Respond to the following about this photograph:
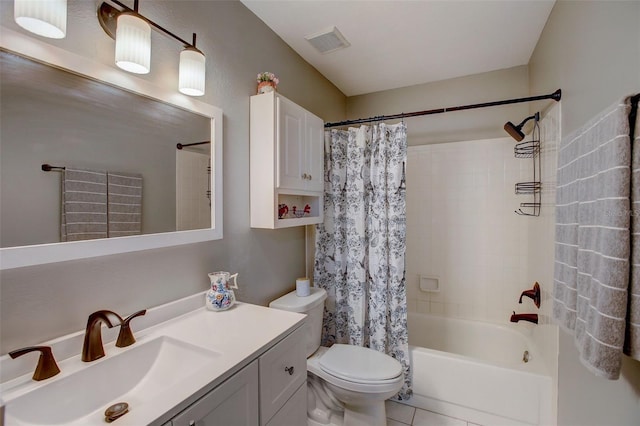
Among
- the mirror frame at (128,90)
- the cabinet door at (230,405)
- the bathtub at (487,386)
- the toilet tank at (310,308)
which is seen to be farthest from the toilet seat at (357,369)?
the mirror frame at (128,90)

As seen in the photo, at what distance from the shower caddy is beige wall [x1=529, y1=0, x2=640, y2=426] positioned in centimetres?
48

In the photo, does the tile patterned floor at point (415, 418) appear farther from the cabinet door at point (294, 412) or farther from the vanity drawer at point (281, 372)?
the vanity drawer at point (281, 372)

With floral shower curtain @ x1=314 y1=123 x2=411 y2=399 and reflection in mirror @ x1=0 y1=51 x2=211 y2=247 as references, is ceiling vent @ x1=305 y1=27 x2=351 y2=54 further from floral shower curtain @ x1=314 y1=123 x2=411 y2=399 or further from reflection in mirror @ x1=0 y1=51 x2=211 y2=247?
reflection in mirror @ x1=0 y1=51 x2=211 y2=247

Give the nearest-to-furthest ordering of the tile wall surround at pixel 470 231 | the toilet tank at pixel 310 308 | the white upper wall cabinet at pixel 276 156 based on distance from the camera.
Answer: the white upper wall cabinet at pixel 276 156 → the toilet tank at pixel 310 308 → the tile wall surround at pixel 470 231

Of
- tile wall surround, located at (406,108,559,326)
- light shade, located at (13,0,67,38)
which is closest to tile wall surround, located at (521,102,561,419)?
tile wall surround, located at (406,108,559,326)

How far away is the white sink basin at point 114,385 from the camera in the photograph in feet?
2.47

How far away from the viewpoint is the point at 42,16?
2.64ft

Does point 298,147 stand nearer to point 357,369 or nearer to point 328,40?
point 328,40

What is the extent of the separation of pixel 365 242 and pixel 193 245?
1.23 m

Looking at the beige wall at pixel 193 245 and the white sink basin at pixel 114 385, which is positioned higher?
the beige wall at pixel 193 245

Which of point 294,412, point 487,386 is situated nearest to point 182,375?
point 294,412

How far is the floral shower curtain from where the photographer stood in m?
2.04

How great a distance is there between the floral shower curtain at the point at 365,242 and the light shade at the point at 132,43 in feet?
4.61

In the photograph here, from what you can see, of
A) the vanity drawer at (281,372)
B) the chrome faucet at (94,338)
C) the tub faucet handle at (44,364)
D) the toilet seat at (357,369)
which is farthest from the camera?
the toilet seat at (357,369)
